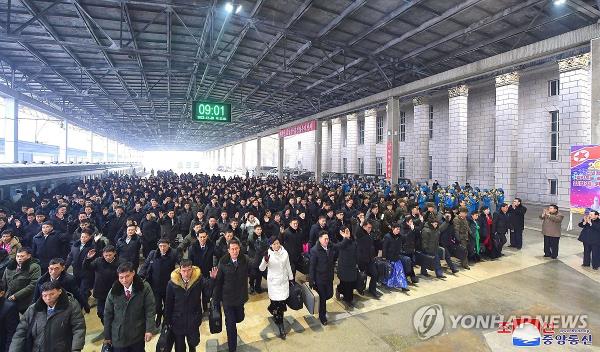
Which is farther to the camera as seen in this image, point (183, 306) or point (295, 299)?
point (295, 299)

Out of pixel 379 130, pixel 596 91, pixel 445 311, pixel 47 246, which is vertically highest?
pixel 379 130

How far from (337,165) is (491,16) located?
28.1 meters

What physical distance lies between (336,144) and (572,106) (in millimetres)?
21996

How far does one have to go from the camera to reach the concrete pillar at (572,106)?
15.9 m

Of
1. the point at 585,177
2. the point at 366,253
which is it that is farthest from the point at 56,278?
the point at 585,177

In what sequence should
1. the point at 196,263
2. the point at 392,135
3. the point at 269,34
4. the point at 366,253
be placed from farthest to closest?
the point at 392,135 → the point at 269,34 → the point at 366,253 → the point at 196,263

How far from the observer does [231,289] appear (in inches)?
180

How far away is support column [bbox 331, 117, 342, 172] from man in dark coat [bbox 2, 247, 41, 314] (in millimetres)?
31598

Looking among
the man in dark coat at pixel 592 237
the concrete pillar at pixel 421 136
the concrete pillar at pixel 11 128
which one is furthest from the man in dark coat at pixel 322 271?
the concrete pillar at pixel 421 136

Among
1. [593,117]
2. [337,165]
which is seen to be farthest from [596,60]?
[337,165]

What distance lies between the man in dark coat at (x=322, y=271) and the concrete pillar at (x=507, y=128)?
59.1 ft

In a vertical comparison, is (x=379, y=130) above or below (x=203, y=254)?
above

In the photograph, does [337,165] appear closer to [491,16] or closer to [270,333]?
[491,16]

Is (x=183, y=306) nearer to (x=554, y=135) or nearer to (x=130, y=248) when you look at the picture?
(x=130, y=248)
